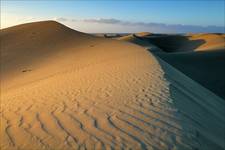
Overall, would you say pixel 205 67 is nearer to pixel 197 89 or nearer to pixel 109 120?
pixel 197 89

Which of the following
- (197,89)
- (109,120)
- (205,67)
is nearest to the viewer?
(109,120)

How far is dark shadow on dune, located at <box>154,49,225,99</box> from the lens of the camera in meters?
16.5

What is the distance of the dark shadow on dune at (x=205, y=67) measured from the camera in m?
16.5

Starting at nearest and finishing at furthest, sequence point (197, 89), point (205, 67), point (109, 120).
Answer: point (109, 120), point (197, 89), point (205, 67)

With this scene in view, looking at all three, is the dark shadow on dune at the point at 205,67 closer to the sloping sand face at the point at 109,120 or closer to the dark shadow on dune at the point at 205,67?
the dark shadow on dune at the point at 205,67

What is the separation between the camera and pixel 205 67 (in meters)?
19.8

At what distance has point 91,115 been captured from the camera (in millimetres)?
5934

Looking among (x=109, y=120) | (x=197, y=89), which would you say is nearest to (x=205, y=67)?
(x=197, y=89)

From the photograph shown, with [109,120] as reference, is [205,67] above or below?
above

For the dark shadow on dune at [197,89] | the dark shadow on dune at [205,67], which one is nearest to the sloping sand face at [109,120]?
the dark shadow on dune at [197,89]

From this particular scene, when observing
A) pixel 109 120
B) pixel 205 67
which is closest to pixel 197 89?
pixel 109 120

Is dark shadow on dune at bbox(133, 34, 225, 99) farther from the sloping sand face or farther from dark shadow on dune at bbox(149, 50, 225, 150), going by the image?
the sloping sand face

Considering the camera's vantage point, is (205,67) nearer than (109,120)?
No

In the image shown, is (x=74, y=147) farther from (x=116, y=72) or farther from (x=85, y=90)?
(x=116, y=72)
